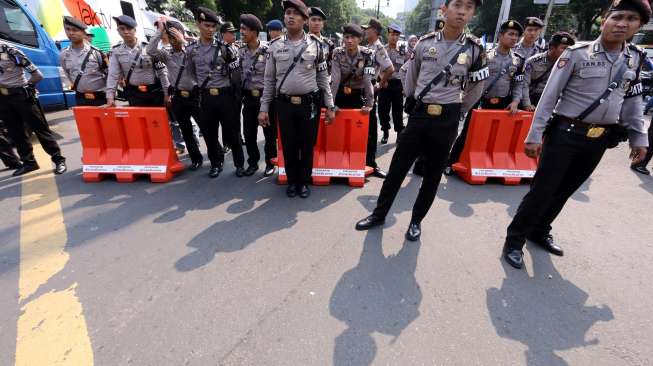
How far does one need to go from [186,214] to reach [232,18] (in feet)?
103

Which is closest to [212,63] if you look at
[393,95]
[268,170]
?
[268,170]

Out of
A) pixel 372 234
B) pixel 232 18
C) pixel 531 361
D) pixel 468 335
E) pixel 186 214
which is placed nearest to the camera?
pixel 531 361

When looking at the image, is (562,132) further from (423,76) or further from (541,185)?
(423,76)

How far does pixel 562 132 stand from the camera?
240 centimetres

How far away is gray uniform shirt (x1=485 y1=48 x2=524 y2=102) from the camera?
4297mm

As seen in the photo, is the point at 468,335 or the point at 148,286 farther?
the point at 148,286

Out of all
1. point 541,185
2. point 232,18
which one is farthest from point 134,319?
point 232,18

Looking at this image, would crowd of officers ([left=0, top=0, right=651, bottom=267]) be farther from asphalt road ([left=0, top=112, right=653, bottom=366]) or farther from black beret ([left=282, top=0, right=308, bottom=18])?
asphalt road ([left=0, top=112, right=653, bottom=366])

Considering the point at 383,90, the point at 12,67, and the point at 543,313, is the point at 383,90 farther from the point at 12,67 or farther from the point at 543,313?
the point at 12,67

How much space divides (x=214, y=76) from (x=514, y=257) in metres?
3.81

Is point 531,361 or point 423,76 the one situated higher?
point 423,76

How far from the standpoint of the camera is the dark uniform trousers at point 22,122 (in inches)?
165

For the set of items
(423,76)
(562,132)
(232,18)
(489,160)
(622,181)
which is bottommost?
(622,181)

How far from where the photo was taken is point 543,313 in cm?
221
